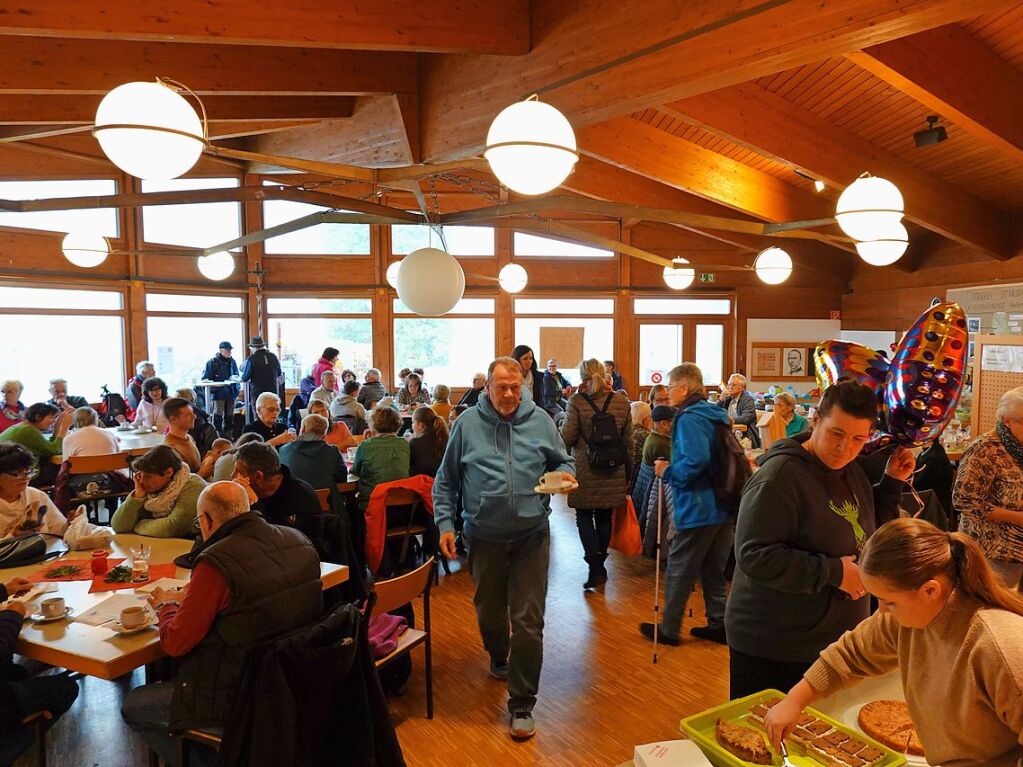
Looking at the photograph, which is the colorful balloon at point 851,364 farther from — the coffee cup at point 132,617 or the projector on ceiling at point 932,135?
the projector on ceiling at point 932,135

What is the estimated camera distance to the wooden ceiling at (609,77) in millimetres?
3375

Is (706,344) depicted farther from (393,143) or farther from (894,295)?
(393,143)

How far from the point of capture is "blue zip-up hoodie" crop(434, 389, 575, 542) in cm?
302

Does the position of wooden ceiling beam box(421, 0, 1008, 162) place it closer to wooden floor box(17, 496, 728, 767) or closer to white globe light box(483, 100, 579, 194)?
white globe light box(483, 100, 579, 194)

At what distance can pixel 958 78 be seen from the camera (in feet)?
16.1

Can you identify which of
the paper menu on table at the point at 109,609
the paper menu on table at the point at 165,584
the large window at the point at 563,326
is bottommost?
the paper menu on table at the point at 109,609

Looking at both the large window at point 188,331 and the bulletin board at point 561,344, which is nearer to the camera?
the large window at point 188,331

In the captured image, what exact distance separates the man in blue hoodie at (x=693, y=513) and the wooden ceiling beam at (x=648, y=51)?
5.12ft

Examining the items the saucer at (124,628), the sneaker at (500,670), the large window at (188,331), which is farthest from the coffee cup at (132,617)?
the large window at (188,331)

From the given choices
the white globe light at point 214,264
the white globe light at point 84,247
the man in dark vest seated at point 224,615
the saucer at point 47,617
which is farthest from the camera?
the white globe light at point 214,264

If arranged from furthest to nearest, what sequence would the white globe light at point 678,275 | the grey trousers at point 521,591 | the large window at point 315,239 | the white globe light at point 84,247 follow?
the large window at point 315,239, the white globe light at point 678,275, the white globe light at point 84,247, the grey trousers at point 521,591

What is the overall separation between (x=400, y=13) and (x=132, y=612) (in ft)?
10.7

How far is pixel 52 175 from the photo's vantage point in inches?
367

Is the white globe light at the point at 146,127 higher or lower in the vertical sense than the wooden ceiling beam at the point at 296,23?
lower
